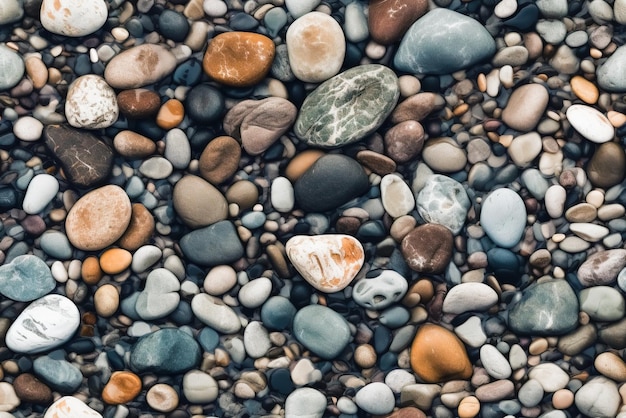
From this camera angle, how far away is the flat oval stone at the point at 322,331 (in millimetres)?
1844

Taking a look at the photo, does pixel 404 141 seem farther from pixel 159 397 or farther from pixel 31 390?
pixel 31 390

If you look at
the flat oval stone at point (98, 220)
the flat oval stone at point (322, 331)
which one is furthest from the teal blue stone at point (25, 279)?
the flat oval stone at point (322, 331)

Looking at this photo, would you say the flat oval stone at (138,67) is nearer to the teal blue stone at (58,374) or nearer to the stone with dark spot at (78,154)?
the stone with dark spot at (78,154)

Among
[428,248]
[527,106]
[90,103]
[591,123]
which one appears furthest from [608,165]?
[90,103]

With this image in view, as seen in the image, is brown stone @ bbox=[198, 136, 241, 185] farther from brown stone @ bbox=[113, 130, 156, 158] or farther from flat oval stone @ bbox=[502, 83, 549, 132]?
flat oval stone @ bbox=[502, 83, 549, 132]

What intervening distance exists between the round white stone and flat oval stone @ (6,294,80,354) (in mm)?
261

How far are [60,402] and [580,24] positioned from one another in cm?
177

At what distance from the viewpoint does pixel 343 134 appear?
187cm

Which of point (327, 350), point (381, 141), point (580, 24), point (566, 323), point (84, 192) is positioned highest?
point (580, 24)

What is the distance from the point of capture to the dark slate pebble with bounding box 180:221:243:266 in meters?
1.88

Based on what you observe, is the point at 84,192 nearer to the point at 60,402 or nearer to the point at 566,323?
the point at 60,402

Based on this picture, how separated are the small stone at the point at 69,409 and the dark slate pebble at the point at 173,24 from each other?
1.04 m

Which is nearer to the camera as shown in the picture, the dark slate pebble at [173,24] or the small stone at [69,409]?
the small stone at [69,409]

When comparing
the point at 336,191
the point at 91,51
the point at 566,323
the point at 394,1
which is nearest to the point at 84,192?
the point at 91,51
